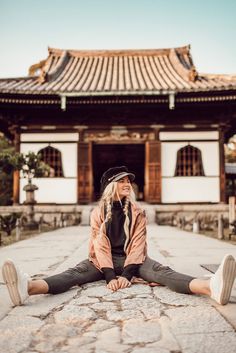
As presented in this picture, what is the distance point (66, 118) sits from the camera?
1226 centimetres

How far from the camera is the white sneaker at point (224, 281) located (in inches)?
85.0

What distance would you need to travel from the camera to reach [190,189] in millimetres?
12031

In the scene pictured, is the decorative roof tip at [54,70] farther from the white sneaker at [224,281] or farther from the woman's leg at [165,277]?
the white sneaker at [224,281]

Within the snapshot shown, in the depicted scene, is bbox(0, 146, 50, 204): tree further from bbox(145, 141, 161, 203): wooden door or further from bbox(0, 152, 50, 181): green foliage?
bbox(145, 141, 161, 203): wooden door

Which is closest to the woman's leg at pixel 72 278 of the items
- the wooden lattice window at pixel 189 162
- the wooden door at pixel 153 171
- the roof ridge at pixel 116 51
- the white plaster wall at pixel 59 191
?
the wooden door at pixel 153 171

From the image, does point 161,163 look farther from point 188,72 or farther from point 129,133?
point 188,72

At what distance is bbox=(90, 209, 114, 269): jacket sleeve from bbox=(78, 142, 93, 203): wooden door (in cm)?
901

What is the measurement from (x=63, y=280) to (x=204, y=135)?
10369 mm

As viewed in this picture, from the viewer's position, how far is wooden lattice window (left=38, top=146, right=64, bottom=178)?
489 inches

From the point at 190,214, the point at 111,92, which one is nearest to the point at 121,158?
the point at 190,214

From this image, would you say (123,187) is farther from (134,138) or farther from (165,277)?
(134,138)

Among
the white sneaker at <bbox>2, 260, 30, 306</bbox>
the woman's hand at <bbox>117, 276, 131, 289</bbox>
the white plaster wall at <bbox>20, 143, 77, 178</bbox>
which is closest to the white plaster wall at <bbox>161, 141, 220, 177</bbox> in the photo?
the white plaster wall at <bbox>20, 143, 77, 178</bbox>

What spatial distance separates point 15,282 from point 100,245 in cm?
79

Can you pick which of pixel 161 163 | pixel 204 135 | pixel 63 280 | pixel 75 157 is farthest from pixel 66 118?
pixel 63 280
